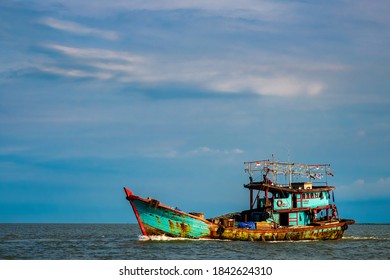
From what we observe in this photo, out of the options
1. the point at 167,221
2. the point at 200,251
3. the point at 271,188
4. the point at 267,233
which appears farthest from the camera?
the point at 271,188

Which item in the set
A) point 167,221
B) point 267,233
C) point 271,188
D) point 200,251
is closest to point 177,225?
point 167,221

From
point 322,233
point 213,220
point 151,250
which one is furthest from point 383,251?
point 151,250

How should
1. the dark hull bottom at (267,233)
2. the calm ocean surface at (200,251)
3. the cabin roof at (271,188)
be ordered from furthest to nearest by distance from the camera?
the cabin roof at (271,188) → the dark hull bottom at (267,233) → the calm ocean surface at (200,251)

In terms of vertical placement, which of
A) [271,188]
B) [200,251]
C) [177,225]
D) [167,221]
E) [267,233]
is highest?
[271,188]

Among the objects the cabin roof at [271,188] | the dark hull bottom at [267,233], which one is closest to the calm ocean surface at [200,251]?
the dark hull bottom at [267,233]

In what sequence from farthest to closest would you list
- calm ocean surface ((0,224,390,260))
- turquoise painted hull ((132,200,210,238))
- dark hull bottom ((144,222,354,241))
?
dark hull bottom ((144,222,354,241)) < turquoise painted hull ((132,200,210,238)) < calm ocean surface ((0,224,390,260))

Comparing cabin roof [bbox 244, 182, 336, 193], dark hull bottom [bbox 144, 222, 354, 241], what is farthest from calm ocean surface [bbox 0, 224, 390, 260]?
cabin roof [bbox 244, 182, 336, 193]

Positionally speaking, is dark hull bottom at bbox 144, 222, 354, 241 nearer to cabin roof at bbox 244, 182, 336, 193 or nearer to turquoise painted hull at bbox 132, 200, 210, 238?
turquoise painted hull at bbox 132, 200, 210, 238

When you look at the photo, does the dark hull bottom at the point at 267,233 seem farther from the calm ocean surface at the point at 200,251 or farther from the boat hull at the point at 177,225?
the calm ocean surface at the point at 200,251

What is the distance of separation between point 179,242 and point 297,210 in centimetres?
1177

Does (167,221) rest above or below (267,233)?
above

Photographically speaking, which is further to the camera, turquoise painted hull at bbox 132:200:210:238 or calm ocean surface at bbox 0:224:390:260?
turquoise painted hull at bbox 132:200:210:238

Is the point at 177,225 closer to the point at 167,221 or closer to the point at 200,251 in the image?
the point at 167,221
